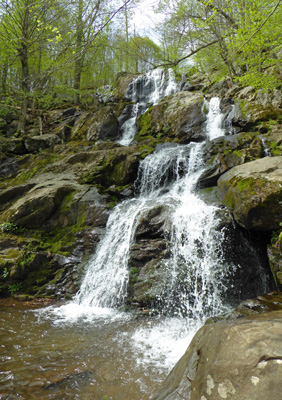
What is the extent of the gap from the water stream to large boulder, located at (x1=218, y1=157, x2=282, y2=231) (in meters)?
0.66

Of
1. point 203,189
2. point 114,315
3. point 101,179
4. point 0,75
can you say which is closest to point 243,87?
point 203,189

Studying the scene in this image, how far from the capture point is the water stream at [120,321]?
286 cm

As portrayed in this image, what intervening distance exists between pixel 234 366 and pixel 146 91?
58.0 feet

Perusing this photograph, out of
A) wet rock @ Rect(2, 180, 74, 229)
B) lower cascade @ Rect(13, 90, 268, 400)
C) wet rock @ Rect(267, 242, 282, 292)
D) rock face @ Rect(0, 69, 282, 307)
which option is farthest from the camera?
wet rock @ Rect(2, 180, 74, 229)

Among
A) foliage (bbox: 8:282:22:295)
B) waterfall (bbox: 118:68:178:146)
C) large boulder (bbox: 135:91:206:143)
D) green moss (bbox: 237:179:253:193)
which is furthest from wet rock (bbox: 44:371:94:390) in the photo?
waterfall (bbox: 118:68:178:146)

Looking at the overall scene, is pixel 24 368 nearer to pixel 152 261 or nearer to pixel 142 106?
pixel 152 261

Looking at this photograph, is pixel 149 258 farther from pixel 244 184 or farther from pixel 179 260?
pixel 244 184

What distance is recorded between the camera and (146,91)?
16922 millimetres

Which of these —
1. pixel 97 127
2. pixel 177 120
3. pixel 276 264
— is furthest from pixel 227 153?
pixel 97 127

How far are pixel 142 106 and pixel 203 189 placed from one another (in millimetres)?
10262

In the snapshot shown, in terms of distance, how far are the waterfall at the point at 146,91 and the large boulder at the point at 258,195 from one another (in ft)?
33.5

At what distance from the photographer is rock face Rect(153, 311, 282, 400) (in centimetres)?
156

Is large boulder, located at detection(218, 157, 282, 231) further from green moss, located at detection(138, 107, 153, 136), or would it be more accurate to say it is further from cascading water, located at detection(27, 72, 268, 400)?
green moss, located at detection(138, 107, 153, 136)

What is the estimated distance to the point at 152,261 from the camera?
18.9ft
